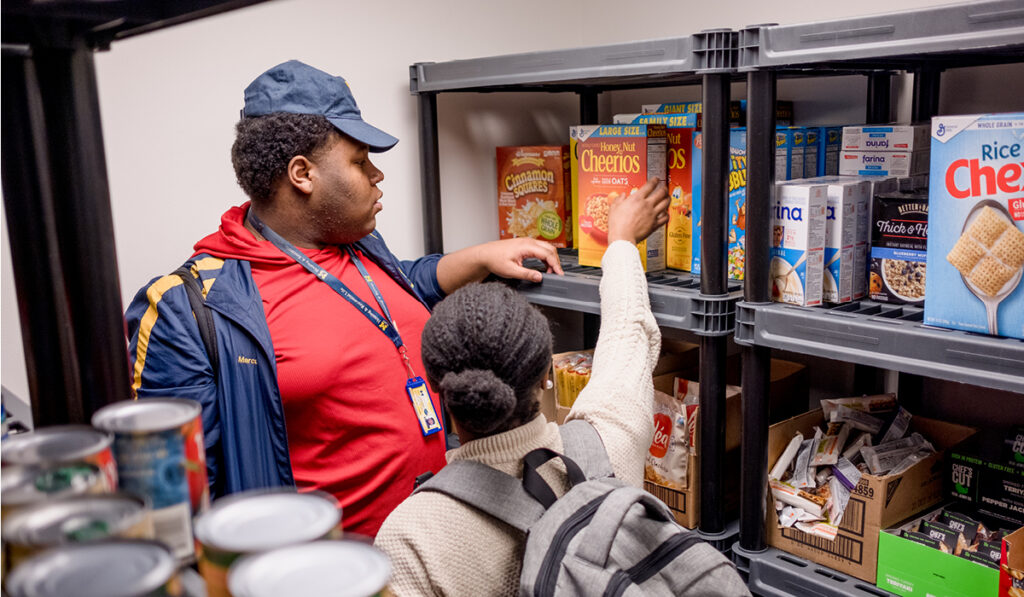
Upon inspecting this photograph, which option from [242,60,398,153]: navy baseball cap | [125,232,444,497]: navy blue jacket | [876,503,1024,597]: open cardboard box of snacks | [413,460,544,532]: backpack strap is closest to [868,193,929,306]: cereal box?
[876,503,1024,597]: open cardboard box of snacks

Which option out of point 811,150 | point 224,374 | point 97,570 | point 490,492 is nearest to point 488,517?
point 490,492

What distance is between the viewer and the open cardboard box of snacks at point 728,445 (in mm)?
2006

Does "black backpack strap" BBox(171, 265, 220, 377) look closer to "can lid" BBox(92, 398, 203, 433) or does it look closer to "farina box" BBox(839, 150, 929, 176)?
"can lid" BBox(92, 398, 203, 433)

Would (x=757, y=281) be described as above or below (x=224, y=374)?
above

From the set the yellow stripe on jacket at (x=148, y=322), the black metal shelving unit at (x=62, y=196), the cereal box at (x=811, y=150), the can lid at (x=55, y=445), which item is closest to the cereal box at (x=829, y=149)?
the cereal box at (x=811, y=150)

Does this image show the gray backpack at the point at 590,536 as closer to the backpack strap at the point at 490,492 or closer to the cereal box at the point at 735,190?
the backpack strap at the point at 490,492

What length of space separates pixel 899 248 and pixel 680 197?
0.57 meters

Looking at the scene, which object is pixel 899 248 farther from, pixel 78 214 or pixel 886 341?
pixel 78 214

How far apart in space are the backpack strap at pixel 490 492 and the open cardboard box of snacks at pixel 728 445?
898mm

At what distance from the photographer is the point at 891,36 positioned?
1.44 meters

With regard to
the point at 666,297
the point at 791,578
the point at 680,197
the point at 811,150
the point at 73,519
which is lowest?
the point at 791,578

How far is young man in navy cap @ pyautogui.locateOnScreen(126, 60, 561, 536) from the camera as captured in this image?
162cm

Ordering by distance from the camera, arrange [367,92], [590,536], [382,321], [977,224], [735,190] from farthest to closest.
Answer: [367,92] < [735,190] < [382,321] < [977,224] < [590,536]

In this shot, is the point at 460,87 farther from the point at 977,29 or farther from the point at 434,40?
Answer: the point at 977,29
